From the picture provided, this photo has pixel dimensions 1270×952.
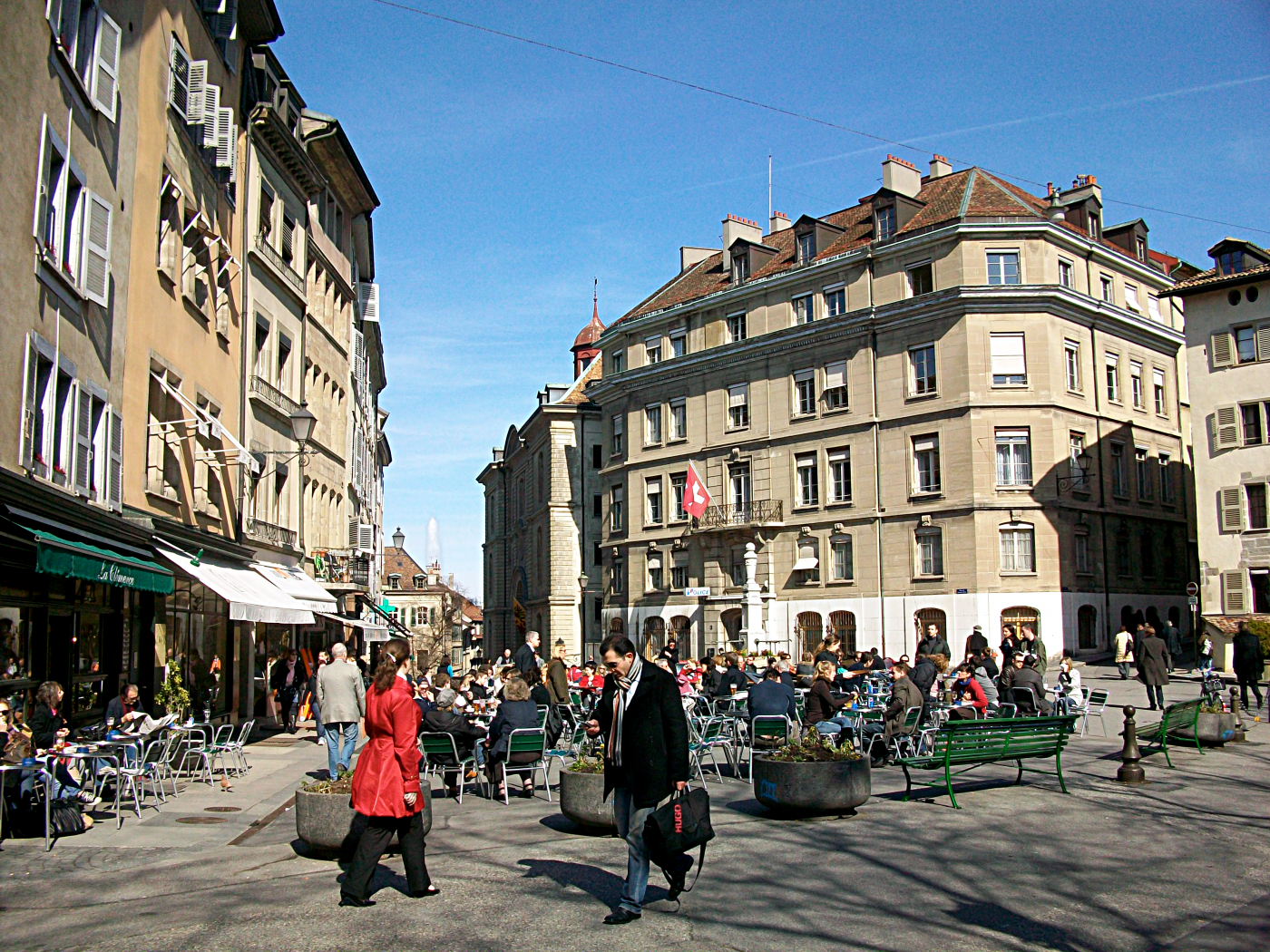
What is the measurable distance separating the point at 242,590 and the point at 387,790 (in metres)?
10.5

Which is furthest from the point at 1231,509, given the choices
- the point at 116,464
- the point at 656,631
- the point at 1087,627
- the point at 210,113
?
the point at 116,464

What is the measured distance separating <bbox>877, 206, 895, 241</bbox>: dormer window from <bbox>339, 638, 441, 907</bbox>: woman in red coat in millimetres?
38655

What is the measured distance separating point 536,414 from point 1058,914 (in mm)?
60469

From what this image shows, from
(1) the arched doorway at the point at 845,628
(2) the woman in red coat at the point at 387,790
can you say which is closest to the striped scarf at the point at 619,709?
(2) the woman in red coat at the point at 387,790

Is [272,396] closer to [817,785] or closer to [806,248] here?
[817,785]

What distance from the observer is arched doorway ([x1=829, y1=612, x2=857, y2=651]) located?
138 feet

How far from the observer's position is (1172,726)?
14.9 meters

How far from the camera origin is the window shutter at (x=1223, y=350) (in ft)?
114

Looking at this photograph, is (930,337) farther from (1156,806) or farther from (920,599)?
(1156,806)

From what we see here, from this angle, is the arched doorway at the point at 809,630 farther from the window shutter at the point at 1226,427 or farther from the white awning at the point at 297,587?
the white awning at the point at 297,587

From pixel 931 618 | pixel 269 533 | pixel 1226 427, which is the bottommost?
pixel 931 618

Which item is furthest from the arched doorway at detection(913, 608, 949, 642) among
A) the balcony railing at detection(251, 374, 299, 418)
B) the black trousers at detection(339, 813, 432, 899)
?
the black trousers at detection(339, 813, 432, 899)

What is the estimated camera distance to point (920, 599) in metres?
39.6

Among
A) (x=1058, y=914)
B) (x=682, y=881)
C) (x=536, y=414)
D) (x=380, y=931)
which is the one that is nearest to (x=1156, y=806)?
(x=1058, y=914)
